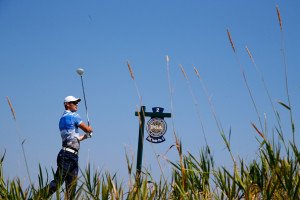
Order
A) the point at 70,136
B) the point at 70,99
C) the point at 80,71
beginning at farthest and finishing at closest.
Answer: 1. the point at 80,71
2. the point at 70,99
3. the point at 70,136

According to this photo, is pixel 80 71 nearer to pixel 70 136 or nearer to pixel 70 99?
pixel 70 99

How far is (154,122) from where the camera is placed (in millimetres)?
10891

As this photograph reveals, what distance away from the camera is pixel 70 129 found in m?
5.48

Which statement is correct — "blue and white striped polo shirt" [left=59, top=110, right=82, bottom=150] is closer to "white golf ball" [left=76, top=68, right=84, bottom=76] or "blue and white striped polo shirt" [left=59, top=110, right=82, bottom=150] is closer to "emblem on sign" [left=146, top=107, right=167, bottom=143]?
"white golf ball" [left=76, top=68, right=84, bottom=76]

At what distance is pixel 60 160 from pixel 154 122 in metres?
5.67

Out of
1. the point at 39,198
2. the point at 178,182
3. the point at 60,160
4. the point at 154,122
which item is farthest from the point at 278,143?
the point at 154,122

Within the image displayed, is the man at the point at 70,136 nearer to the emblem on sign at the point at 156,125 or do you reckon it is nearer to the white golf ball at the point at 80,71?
the white golf ball at the point at 80,71

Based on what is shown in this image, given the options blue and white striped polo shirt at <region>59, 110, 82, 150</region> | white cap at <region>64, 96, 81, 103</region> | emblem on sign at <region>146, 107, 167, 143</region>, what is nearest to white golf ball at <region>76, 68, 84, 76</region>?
white cap at <region>64, 96, 81, 103</region>

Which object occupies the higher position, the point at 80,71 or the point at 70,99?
the point at 80,71

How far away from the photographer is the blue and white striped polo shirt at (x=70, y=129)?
5477 mm

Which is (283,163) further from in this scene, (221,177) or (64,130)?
(64,130)

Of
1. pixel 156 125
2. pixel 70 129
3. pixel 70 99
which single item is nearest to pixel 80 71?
pixel 70 99

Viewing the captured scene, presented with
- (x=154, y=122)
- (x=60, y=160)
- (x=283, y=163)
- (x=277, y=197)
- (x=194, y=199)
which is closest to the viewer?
(x=283, y=163)

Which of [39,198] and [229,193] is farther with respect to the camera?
[39,198]
